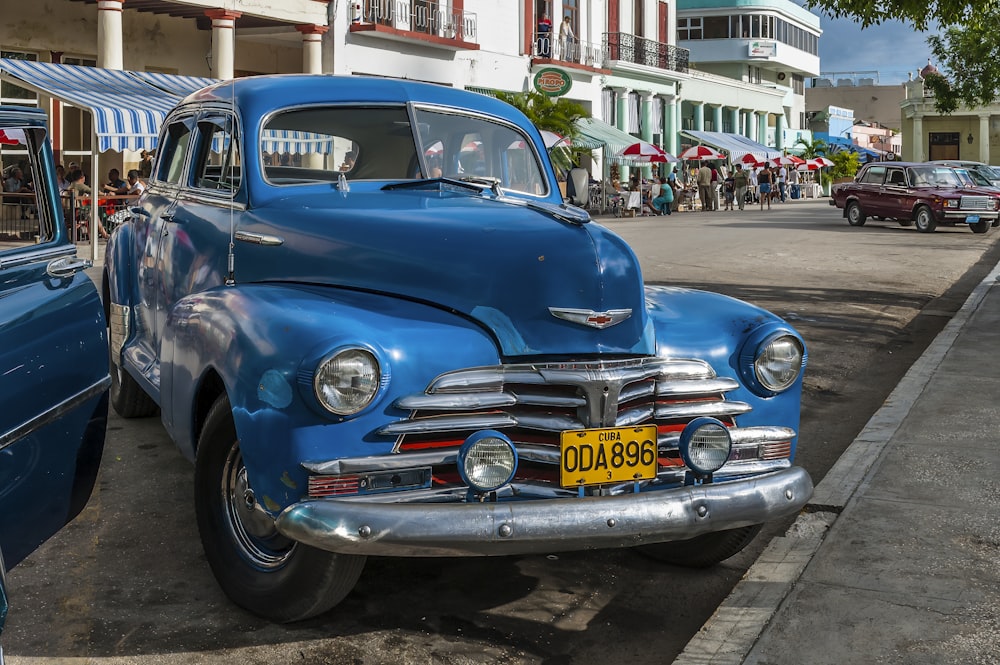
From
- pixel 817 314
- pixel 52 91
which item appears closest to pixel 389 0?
pixel 52 91

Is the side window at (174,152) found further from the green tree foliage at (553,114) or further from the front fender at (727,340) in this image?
the green tree foliage at (553,114)

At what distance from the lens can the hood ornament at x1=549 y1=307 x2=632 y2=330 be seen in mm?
3877

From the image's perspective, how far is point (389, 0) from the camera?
99.5 feet

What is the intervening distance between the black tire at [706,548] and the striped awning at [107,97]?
1344 cm

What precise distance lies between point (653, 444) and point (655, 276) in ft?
39.5

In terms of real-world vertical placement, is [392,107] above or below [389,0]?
below

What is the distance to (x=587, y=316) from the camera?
388 cm

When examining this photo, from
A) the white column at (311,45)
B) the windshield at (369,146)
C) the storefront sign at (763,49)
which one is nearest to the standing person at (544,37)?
the white column at (311,45)

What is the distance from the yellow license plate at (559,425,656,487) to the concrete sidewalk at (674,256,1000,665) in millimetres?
572

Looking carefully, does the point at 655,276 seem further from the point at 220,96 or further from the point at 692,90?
the point at 692,90

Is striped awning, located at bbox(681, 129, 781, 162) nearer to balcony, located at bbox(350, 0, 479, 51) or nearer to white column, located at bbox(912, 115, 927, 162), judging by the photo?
balcony, located at bbox(350, 0, 479, 51)

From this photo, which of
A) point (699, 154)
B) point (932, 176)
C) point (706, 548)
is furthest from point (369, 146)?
point (699, 154)

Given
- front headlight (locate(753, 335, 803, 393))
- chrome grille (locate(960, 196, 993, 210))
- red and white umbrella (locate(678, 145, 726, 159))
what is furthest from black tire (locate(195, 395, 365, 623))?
red and white umbrella (locate(678, 145, 726, 159))

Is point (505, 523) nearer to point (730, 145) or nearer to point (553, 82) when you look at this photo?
point (553, 82)
